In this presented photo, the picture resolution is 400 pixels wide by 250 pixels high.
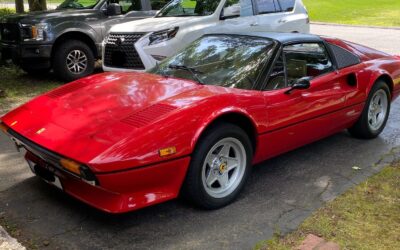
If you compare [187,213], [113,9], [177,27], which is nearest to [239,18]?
[177,27]

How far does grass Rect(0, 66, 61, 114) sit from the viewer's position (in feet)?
24.1

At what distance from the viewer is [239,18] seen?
816cm

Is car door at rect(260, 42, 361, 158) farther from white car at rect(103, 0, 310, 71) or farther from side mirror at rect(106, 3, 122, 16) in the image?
side mirror at rect(106, 3, 122, 16)

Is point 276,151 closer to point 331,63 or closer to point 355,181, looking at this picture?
point 355,181

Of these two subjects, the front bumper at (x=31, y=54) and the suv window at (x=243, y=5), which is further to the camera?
the front bumper at (x=31, y=54)

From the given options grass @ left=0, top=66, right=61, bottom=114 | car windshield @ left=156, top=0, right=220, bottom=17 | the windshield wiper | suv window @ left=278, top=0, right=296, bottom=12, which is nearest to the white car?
car windshield @ left=156, top=0, right=220, bottom=17

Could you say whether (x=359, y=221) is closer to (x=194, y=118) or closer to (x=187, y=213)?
(x=187, y=213)

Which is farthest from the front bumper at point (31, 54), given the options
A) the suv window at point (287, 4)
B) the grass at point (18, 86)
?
the suv window at point (287, 4)

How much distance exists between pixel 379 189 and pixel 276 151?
973 millimetres

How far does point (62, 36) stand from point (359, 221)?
660 centimetres

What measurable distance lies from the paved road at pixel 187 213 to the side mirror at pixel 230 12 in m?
3.80

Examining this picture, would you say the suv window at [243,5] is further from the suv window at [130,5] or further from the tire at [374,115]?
the tire at [374,115]

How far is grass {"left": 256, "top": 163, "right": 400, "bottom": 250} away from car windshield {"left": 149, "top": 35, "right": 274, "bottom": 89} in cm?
128

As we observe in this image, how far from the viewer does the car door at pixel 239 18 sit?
793cm
